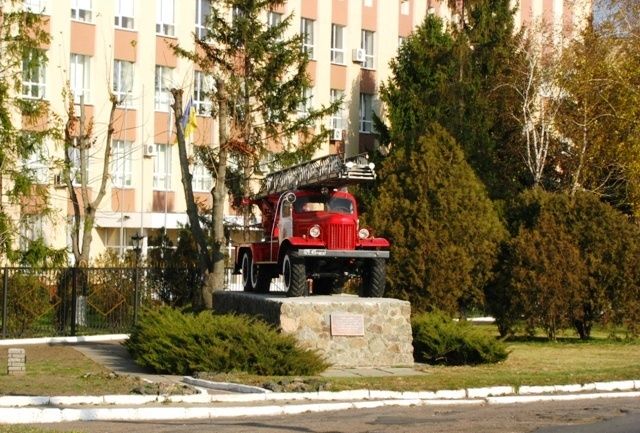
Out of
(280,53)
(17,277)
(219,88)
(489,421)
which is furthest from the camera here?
(280,53)

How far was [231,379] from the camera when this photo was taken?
20.7m

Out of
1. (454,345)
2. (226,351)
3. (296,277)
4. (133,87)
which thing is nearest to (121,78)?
(133,87)

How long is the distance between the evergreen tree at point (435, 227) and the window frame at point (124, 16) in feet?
78.6

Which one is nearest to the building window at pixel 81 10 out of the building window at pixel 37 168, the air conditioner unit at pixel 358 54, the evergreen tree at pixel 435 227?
the building window at pixel 37 168

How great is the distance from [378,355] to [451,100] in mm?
34764

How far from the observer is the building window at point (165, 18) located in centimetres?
5675

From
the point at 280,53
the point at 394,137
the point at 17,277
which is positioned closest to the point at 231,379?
the point at 17,277

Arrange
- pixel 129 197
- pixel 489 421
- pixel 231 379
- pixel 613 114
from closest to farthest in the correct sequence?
pixel 489 421
pixel 231 379
pixel 613 114
pixel 129 197

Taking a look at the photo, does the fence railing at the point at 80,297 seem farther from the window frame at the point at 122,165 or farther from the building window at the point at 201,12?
the building window at the point at 201,12

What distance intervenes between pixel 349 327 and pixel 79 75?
32412 millimetres

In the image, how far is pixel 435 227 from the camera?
3406cm

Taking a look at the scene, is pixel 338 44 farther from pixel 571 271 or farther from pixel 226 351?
pixel 226 351

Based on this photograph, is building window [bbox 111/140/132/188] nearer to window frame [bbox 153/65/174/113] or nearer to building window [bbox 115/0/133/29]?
window frame [bbox 153/65/174/113]

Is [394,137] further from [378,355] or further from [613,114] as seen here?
[378,355]
